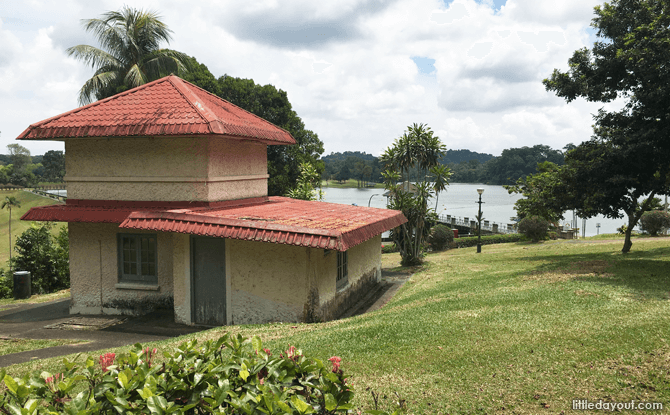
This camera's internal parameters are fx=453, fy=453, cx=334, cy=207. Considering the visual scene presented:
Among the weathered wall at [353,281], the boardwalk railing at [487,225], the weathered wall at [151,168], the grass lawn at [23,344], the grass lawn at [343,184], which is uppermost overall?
the grass lawn at [343,184]

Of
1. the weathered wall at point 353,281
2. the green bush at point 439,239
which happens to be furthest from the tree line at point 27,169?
the weathered wall at point 353,281

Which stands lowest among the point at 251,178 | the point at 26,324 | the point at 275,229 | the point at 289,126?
the point at 26,324

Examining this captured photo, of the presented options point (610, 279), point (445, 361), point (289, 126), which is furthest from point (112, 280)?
point (289, 126)

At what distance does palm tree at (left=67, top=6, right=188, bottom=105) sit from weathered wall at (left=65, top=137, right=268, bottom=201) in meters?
18.0

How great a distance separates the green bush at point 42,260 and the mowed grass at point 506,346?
811 inches

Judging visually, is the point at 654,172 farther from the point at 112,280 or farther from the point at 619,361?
the point at 112,280

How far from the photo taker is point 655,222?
111 feet

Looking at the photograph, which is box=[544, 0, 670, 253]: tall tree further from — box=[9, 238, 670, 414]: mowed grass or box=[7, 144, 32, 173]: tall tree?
box=[7, 144, 32, 173]: tall tree

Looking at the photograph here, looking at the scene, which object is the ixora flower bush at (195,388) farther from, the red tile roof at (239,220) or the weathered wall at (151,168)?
the weathered wall at (151,168)

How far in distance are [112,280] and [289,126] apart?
30.2m

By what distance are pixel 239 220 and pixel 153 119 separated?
435 centimetres

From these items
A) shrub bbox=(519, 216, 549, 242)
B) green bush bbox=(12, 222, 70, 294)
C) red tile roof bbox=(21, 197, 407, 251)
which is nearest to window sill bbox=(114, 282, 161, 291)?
red tile roof bbox=(21, 197, 407, 251)

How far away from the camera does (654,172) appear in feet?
54.7

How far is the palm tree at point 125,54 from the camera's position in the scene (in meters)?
29.6
